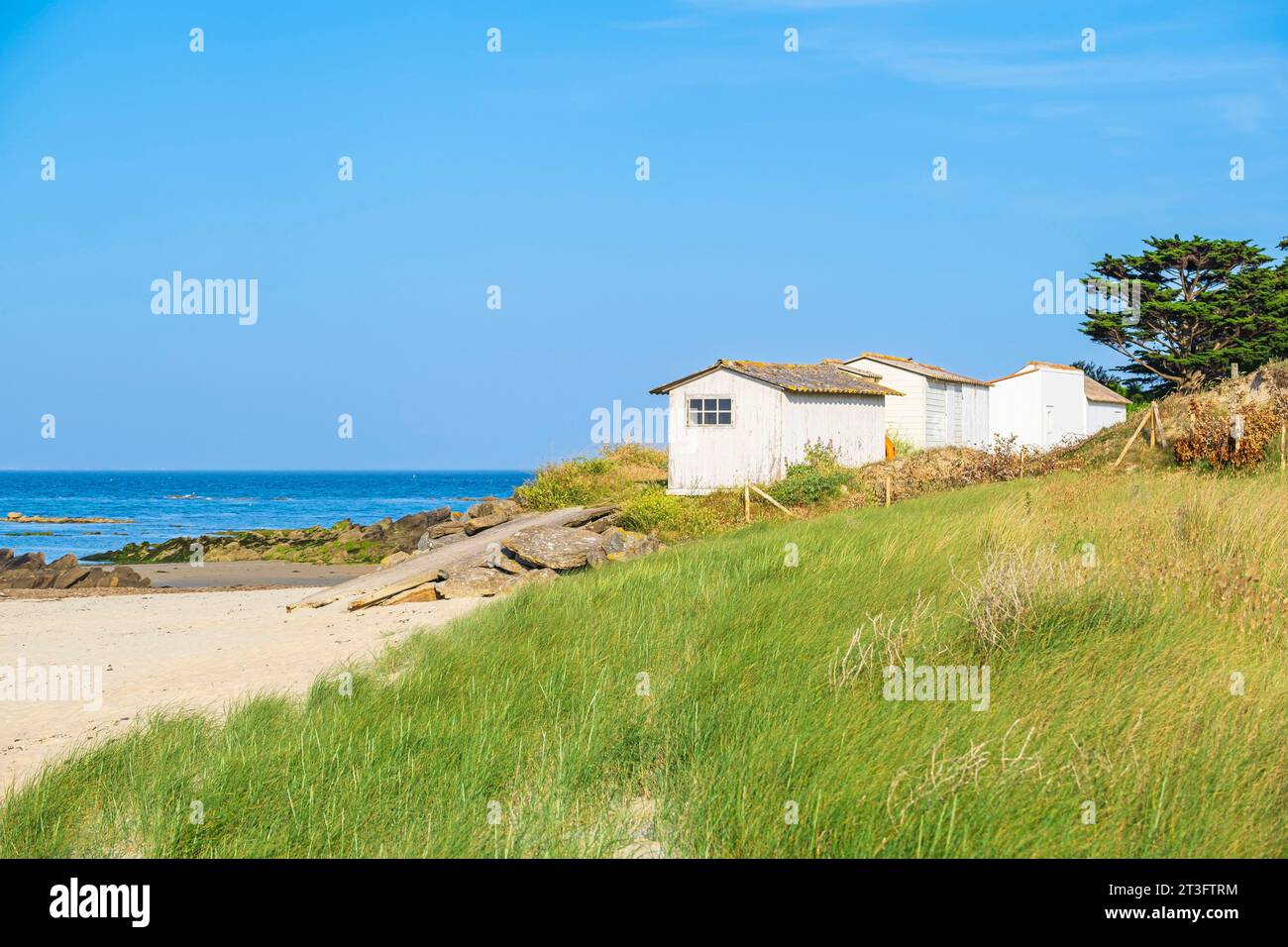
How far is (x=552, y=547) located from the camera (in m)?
18.7

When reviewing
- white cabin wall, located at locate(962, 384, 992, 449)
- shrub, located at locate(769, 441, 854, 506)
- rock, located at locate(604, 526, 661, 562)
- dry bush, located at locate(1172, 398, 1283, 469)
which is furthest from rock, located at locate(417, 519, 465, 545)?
white cabin wall, located at locate(962, 384, 992, 449)

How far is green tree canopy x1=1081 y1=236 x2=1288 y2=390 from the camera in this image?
49969 millimetres

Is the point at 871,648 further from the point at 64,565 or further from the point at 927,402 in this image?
the point at 927,402

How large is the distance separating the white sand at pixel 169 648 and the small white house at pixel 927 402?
2248cm

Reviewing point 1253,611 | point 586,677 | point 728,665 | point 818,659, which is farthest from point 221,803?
point 1253,611

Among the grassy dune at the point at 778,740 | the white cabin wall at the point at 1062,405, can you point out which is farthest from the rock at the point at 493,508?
the white cabin wall at the point at 1062,405

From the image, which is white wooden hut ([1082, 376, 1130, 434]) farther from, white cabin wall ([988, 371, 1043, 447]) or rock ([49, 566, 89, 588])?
rock ([49, 566, 89, 588])

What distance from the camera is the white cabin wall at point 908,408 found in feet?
121

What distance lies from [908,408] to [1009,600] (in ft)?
96.9

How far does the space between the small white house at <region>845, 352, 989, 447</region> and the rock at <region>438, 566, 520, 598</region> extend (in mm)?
22312

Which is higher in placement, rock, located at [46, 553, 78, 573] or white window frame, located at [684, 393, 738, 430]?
white window frame, located at [684, 393, 738, 430]

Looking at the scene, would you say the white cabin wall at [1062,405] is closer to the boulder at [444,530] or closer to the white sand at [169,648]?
the boulder at [444,530]

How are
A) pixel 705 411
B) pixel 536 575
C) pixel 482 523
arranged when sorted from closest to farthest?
pixel 536 575, pixel 482 523, pixel 705 411

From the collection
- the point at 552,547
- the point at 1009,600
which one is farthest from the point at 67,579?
the point at 1009,600
